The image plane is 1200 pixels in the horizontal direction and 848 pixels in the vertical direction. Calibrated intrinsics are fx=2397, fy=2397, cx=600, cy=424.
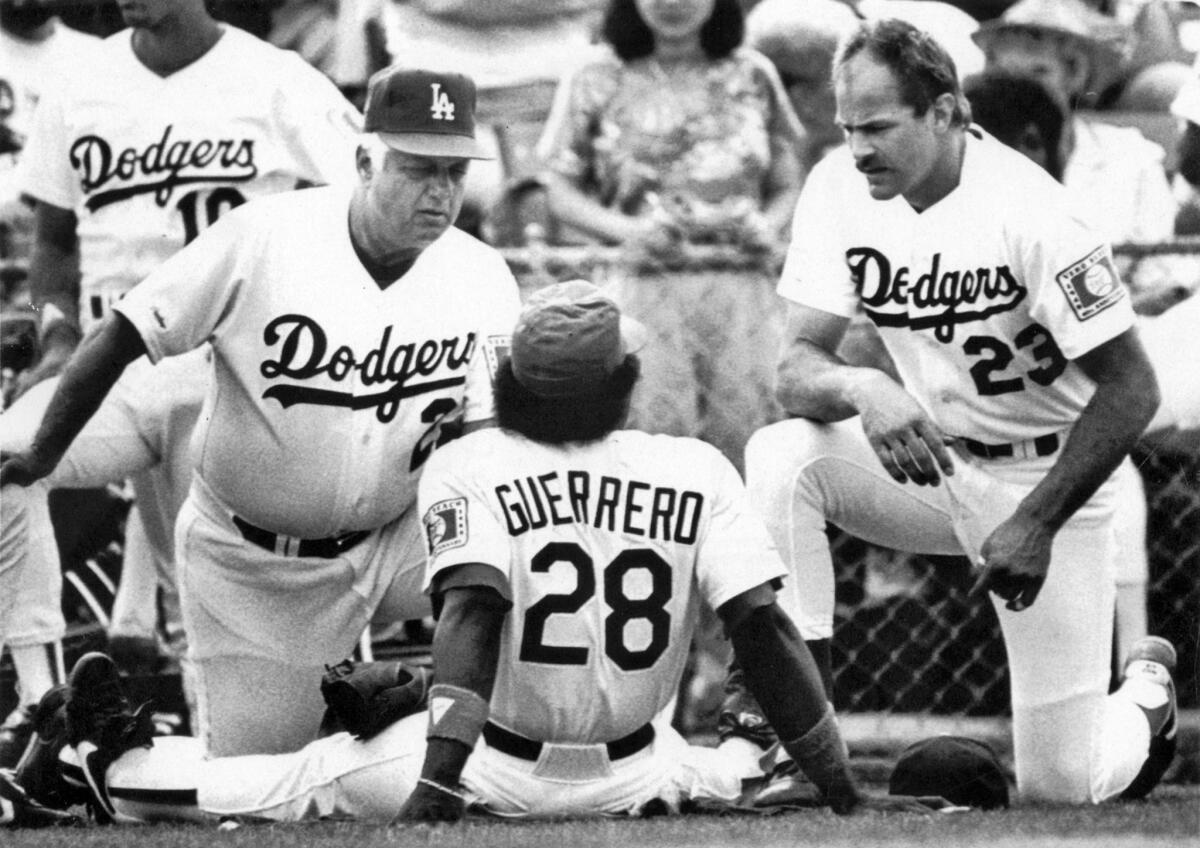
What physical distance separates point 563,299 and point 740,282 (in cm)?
186

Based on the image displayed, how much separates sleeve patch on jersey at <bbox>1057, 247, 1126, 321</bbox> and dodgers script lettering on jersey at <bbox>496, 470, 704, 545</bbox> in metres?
1.03

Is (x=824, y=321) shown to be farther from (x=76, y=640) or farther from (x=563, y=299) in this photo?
(x=76, y=640)

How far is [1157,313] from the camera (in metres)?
6.95

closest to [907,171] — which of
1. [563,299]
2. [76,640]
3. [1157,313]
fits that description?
[563,299]

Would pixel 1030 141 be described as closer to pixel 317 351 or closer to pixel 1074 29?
pixel 1074 29

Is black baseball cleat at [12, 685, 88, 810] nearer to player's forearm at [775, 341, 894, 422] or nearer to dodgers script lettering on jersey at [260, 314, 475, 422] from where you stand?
dodgers script lettering on jersey at [260, 314, 475, 422]

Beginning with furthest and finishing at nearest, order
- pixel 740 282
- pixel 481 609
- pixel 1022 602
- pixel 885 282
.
A: 1. pixel 740 282
2. pixel 885 282
3. pixel 1022 602
4. pixel 481 609

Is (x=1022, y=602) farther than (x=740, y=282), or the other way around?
(x=740, y=282)

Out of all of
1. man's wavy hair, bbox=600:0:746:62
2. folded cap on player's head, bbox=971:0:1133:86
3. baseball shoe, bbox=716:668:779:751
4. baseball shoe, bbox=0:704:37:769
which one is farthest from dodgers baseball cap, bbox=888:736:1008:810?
folded cap on player's head, bbox=971:0:1133:86

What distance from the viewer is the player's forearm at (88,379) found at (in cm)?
536

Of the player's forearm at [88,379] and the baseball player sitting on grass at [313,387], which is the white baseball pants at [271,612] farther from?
the player's forearm at [88,379]


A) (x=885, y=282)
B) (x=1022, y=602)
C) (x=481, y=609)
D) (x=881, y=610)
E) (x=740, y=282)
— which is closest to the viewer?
(x=481, y=609)

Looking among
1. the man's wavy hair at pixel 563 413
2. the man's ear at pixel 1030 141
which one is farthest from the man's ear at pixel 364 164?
the man's ear at pixel 1030 141

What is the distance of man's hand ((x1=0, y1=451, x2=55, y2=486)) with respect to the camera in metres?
5.45
